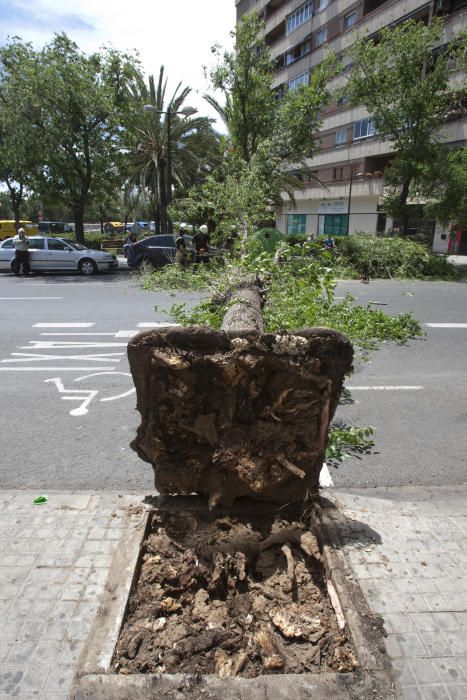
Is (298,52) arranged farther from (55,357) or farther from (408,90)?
(55,357)

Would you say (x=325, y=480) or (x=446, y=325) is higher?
(x=446, y=325)

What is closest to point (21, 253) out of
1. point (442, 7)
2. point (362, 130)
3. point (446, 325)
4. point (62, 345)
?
point (62, 345)

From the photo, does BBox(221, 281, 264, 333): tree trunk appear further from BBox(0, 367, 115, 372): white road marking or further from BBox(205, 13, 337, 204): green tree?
BBox(205, 13, 337, 204): green tree

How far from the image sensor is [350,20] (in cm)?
3594

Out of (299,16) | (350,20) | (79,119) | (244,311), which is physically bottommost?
(244,311)

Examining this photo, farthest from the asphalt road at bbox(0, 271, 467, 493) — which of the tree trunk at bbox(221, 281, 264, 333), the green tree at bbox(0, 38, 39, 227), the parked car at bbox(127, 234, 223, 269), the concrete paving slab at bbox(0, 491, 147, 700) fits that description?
the green tree at bbox(0, 38, 39, 227)

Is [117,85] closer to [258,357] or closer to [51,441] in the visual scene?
[51,441]

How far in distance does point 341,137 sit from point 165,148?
58.8 feet

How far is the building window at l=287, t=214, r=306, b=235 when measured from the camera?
45062 mm

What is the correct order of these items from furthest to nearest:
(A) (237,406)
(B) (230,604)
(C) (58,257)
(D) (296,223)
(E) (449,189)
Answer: (D) (296,223) → (C) (58,257) → (E) (449,189) → (A) (237,406) → (B) (230,604)

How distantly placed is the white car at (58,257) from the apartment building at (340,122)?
1854 centimetres

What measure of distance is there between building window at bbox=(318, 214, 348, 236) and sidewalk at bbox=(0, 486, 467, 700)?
3715cm

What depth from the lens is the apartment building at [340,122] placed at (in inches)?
1242

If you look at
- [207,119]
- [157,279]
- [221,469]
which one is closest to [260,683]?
[221,469]
